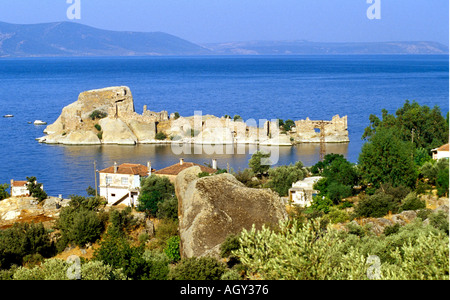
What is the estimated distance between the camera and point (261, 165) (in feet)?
120

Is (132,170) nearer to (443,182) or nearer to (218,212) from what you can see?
(443,182)

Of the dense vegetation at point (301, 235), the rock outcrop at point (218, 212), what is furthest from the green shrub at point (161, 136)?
the rock outcrop at point (218, 212)

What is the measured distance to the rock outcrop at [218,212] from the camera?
18234 millimetres

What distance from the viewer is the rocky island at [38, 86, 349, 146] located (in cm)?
5897

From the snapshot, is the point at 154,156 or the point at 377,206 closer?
the point at 377,206

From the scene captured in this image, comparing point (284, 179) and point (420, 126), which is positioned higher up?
point (420, 126)

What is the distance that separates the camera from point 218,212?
61.8ft

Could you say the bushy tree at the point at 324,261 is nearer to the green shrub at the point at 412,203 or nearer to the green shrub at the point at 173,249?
the green shrub at the point at 173,249

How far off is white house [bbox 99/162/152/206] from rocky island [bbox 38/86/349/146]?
24272 mm

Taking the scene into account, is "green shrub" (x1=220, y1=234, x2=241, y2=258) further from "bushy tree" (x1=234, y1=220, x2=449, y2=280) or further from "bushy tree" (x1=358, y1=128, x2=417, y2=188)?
"bushy tree" (x1=358, y1=128, x2=417, y2=188)

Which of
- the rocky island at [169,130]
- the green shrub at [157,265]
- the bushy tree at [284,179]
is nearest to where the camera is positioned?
the green shrub at [157,265]

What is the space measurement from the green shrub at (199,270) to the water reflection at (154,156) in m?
27.8

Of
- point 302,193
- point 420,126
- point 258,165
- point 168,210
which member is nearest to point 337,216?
point 302,193

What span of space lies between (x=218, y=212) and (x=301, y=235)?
24.9 feet
